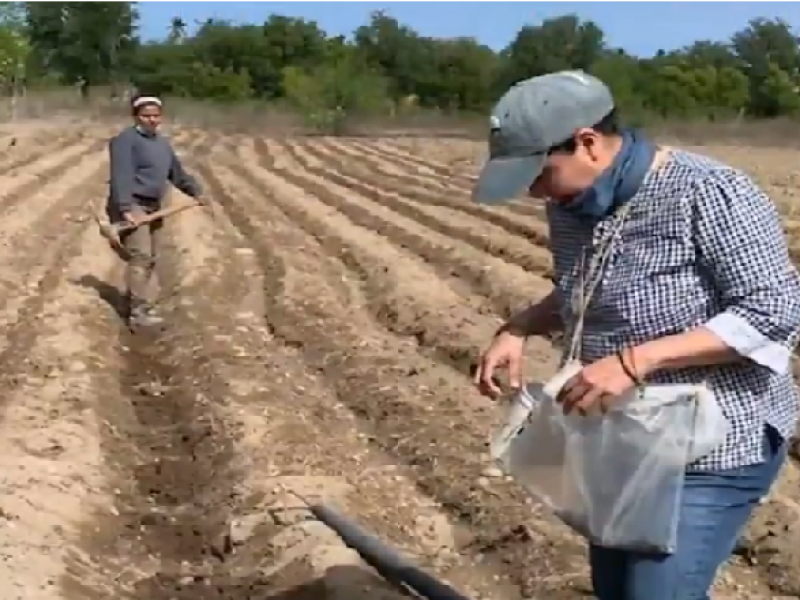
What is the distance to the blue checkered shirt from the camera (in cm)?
288

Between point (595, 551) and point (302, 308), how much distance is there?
834 cm

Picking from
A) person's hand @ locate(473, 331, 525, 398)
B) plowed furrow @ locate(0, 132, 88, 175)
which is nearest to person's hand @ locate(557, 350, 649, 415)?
person's hand @ locate(473, 331, 525, 398)

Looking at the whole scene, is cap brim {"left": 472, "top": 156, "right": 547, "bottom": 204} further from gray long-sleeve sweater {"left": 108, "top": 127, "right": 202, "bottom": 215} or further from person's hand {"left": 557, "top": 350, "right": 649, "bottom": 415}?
gray long-sleeve sweater {"left": 108, "top": 127, "right": 202, "bottom": 215}

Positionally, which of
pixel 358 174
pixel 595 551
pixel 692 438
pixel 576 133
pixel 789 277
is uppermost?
pixel 576 133

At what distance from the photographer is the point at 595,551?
10.5ft

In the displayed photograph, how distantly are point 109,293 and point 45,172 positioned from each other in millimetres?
13184

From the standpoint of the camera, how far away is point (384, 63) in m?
89.4

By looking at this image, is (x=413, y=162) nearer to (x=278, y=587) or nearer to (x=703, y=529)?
(x=278, y=587)

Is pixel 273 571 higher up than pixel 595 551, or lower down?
lower down

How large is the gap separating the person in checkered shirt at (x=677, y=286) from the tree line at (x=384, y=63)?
60.8 meters

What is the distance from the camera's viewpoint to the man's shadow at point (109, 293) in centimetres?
1167

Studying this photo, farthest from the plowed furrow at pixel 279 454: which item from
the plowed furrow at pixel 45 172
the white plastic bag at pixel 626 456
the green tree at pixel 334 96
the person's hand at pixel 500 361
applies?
the green tree at pixel 334 96

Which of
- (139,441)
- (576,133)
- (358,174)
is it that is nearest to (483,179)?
(576,133)

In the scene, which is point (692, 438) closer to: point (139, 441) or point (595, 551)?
point (595, 551)
